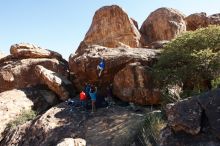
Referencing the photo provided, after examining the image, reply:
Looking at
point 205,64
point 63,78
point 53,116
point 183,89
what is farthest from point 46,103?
point 205,64

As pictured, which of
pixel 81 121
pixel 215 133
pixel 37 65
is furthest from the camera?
pixel 37 65

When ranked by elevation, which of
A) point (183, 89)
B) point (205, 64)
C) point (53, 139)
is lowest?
point (53, 139)

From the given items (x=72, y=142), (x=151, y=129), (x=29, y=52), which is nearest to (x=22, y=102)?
(x=29, y=52)

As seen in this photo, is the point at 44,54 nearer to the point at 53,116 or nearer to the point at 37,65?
the point at 37,65

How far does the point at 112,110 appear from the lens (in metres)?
19.2

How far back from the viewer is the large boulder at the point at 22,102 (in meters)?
21.2

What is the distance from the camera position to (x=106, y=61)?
2194cm

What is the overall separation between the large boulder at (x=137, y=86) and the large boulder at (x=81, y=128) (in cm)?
135

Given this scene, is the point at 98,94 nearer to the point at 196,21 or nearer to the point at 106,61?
the point at 106,61

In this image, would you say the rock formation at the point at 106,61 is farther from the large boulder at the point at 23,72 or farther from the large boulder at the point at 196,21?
the large boulder at the point at 196,21

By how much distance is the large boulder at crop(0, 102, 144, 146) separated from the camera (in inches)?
629

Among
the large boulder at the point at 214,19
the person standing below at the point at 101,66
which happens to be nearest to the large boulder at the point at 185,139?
the person standing below at the point at 101,66

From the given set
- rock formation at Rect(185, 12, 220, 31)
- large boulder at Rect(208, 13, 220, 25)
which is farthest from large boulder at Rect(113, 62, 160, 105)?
rock formation at Rect(185, 12, 220, 31)

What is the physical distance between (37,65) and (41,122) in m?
7.42
